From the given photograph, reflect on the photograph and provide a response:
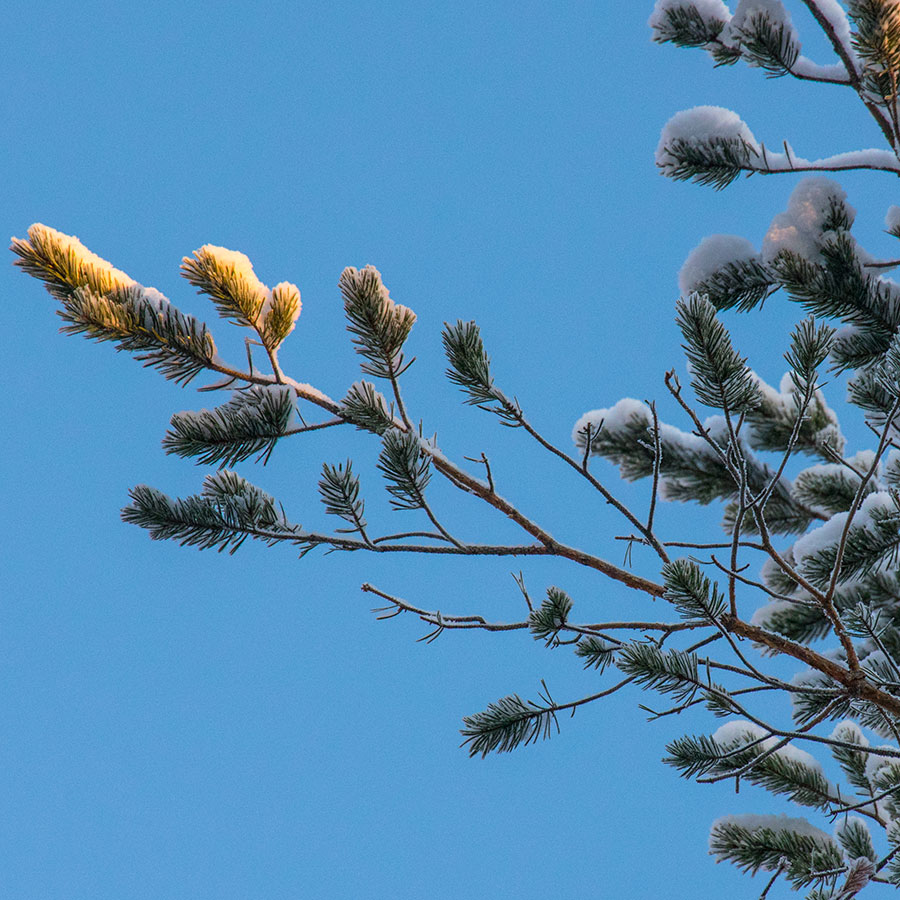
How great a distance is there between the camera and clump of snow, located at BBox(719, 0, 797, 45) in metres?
3.23

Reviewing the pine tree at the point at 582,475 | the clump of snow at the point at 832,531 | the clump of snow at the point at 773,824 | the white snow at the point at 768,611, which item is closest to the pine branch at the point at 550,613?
the pine tree at the point at 582,475

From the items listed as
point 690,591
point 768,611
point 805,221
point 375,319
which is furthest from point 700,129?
point 690,591

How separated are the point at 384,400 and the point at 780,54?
93.8 inches

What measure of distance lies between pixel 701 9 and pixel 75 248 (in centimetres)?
276

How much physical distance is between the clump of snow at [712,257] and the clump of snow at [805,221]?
0.09 meters

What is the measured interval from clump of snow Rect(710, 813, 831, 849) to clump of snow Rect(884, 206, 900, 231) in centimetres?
219

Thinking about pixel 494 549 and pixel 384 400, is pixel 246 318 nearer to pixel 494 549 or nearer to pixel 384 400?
pixel 384 400

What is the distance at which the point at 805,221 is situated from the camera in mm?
3225

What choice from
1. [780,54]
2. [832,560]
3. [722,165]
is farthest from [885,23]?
[832,560]

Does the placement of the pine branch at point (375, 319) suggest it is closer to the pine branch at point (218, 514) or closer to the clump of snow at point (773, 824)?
the pine branch at point (218, 514)

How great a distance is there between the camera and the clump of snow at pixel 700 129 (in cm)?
335

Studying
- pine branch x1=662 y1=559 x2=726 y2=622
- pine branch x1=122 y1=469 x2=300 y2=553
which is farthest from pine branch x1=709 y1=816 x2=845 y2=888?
pine branch x1=122 y1=469 x2=300 y2=553

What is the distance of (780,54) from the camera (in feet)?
10.6

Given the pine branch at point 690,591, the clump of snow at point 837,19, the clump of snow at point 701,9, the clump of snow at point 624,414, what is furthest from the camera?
the clump of snow at point 624,414
